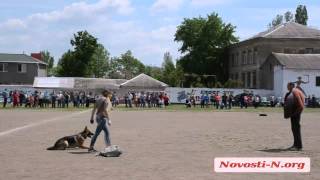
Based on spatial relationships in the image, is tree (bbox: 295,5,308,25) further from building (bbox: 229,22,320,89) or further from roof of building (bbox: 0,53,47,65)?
roof of building (bbox: 0,53,47,65)

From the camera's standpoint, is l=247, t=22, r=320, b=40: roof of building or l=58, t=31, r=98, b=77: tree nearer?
l=247, t=22, r=320, b=40: roof of building

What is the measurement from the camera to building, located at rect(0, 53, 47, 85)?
314ft

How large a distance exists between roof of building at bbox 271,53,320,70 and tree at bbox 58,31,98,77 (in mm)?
34489

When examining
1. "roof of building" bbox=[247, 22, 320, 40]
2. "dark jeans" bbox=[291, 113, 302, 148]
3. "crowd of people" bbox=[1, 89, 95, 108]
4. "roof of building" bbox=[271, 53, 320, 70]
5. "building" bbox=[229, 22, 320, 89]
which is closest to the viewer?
"dark jeans" bbox=[291, 113, 302, 148]

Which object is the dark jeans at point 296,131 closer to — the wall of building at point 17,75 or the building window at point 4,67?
the wall of building at point 17,75

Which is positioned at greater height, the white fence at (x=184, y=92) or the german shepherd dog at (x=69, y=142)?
the white fence at (x=184, y=92)

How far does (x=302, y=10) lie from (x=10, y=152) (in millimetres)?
112391

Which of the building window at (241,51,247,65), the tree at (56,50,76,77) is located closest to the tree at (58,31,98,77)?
the tree at (56,50,76,77)

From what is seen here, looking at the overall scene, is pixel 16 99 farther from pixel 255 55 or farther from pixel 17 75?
pixel 255 55

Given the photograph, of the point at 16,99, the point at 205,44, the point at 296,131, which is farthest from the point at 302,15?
the point at 296,131

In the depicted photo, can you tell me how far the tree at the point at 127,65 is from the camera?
146 metres

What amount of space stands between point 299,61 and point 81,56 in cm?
Answer: 3963

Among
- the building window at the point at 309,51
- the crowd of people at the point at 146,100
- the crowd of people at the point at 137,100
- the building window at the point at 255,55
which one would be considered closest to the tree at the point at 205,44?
the building window at the point at 255,55

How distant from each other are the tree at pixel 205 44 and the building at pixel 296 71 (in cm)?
2199
